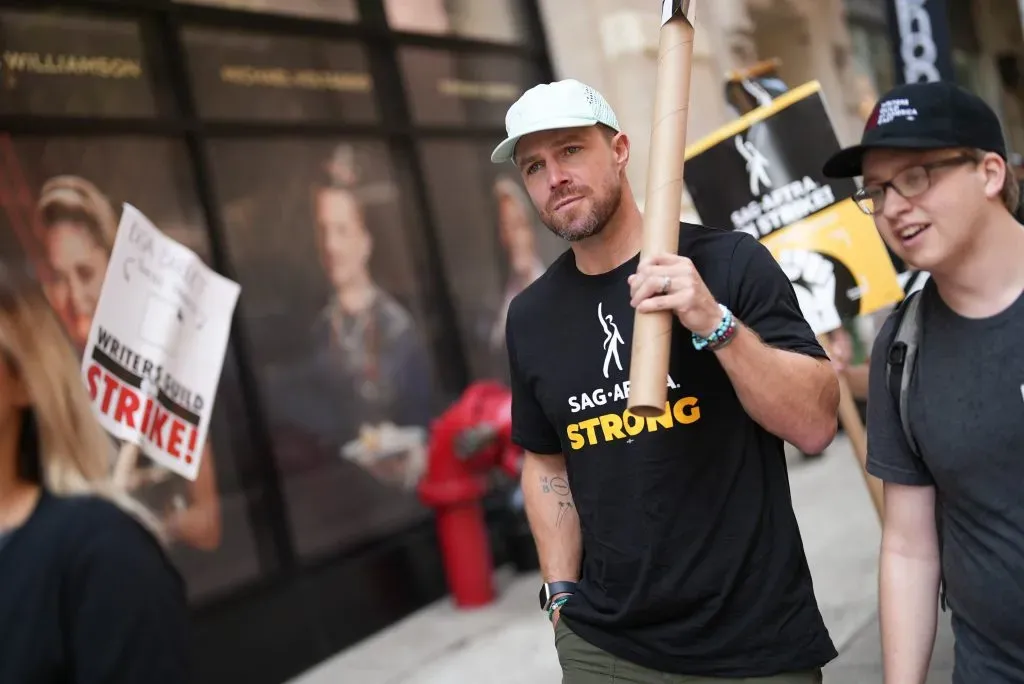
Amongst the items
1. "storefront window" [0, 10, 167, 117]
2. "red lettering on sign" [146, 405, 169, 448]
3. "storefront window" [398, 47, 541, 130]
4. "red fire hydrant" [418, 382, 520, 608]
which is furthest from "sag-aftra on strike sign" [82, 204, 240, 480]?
"storefront window" [398, 47, 541, 130]

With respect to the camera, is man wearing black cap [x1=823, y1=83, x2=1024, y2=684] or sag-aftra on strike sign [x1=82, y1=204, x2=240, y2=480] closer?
man wearing black cap [x1=823, y1=83, x2=1024, y2=684]

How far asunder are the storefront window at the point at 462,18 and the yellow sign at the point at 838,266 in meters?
4.20

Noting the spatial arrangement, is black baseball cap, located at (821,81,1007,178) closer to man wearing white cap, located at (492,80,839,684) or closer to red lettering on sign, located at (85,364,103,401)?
man wearing white cap, located at (492,80,839,684)

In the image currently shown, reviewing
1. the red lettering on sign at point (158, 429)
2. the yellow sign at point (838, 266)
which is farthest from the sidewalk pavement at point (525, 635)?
Result: the red lettering on sign at point (158, 429)

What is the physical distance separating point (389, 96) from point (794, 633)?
564cm

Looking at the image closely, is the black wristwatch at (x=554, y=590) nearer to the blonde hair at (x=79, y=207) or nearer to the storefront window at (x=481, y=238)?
the blonde hair at (x=79, y=207)

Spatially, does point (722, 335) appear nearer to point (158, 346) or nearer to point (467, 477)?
point (158, 346)

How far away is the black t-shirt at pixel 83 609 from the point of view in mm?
1583

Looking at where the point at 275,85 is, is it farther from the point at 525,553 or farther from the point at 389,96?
the point at 525,553

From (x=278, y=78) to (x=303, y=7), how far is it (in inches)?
22.8

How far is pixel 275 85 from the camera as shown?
651 centimetres

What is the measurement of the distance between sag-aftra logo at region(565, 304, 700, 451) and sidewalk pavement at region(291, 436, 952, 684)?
2.47 m

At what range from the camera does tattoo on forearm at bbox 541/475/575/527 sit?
8.86ft

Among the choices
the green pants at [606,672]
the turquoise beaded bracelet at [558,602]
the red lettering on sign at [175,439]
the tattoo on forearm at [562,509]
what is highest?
the red lettering on sign at [175,439]
